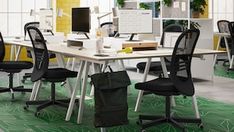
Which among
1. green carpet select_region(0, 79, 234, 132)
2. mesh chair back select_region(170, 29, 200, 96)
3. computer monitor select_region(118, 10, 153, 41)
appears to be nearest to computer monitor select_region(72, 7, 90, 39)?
computer monitor select_region(118, 10, 153, 41)

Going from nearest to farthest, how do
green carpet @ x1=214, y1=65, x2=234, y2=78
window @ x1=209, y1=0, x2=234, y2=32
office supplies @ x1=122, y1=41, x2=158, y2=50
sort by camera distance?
office supplies @ x1=122, y1=41, x2=158, y2=50, green carpet @ x1=214, y1=65, x2=234, y2=78, window @ x1=209, y1=0, x2=234, y2=32

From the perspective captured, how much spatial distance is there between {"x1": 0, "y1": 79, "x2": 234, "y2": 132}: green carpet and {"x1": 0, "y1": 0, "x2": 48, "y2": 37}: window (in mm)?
3090

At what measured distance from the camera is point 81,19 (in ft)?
17.5

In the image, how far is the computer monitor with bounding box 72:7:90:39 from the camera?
17.1ft

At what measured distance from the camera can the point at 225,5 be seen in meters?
10.7

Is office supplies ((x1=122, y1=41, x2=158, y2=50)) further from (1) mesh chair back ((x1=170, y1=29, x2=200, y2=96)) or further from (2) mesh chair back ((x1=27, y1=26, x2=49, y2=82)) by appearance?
(2) mesh chair back ((x1=27, y1=26, x2=49, y2=82))

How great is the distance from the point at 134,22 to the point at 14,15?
4.43 meters

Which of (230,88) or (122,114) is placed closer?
(122,114)

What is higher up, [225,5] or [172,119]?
[225,5]

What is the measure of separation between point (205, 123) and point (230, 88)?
2.34 metres

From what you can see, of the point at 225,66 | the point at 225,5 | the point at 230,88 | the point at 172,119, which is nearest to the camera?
the point at 172,119

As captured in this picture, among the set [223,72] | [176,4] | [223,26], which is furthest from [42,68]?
[223,26]

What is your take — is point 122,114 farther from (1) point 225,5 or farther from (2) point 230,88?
(1) point 225,5

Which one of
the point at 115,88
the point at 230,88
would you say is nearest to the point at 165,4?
the point at 230,88
